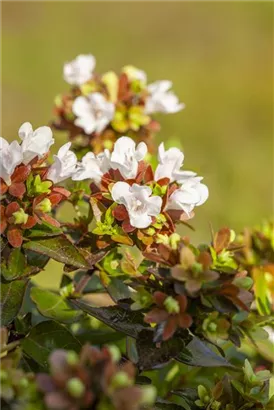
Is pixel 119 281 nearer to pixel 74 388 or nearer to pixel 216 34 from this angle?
pixel 74 388

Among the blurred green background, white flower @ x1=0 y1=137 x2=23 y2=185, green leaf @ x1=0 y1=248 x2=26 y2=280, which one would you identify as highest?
white flower @ x1=0 y1=137 x2=23 y2=185

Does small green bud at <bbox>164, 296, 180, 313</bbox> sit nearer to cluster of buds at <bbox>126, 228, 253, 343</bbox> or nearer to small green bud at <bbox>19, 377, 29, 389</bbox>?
cluster of buds at <bbox>126, 228, 253, 343</bbox>

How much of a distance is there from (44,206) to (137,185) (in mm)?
98

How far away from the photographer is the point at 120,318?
753 millimetres

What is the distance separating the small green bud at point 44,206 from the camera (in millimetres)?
756

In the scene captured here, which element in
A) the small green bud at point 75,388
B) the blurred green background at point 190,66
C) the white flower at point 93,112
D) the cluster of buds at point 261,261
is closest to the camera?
the small green bud at point 75,388

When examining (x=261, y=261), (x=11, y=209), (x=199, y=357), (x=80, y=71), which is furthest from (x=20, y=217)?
(x=80, y=71)

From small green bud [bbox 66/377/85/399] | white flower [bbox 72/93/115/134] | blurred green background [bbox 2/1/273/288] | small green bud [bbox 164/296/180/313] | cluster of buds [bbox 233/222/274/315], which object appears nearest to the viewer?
small green bud [bbox 66/377/85/399]

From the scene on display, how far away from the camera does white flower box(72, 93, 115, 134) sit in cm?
130

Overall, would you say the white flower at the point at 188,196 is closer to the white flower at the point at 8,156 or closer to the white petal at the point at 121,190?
the white petal at the point at 121,190

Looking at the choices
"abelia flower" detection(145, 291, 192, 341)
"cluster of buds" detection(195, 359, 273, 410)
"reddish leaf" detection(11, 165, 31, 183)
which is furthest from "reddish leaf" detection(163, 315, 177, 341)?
"reddish leaf" detection(11, 165, 31, 183)

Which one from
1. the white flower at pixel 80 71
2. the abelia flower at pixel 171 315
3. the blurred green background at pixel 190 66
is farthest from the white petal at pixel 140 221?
the blurred green background at pixel 190 66

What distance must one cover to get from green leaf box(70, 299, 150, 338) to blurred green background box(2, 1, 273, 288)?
221 cm

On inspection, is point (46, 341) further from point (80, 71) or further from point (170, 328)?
point (80, 71)
